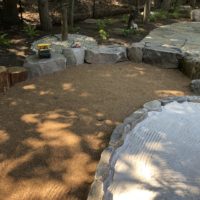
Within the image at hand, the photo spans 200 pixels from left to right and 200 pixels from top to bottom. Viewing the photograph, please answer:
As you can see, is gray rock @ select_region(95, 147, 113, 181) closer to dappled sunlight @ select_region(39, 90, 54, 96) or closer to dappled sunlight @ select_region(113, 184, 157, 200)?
dappled sunlight @ select_region(113, 184, 157, 200)

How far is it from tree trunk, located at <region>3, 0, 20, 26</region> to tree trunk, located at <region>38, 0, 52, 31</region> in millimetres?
836

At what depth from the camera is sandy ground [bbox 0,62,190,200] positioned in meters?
3.30

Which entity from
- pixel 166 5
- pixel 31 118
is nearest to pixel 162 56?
pixel 31 118

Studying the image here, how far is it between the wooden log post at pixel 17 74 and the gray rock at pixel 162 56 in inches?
104

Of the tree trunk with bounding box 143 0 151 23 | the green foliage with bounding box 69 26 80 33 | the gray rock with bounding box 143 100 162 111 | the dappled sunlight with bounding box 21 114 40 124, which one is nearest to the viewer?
the dappled sunlight with bounding box 21 114 40 124

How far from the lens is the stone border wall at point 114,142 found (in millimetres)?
2948

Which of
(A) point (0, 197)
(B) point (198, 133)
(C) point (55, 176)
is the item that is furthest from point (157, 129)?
(A) point (0, 197)

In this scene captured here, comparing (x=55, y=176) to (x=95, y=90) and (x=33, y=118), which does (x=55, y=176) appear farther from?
(x=95, y=90)

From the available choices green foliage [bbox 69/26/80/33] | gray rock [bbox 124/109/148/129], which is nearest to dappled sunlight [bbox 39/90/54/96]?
gray rock [bbox 124/109/148/129]

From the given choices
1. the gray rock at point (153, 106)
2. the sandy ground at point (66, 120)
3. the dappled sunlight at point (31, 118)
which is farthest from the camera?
the gray rock at point (153, 106)

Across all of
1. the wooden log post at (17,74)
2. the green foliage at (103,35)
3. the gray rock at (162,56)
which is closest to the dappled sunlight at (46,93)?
the wooden log post at (17,74)

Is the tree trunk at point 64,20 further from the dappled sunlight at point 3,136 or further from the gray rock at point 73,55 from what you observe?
the dappled sunlight at point 3,136

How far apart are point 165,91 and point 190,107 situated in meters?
0.94

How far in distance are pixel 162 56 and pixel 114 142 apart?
3.34 metres
